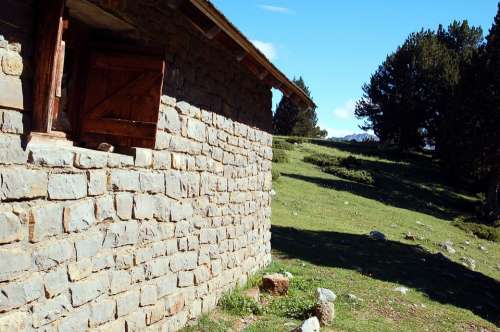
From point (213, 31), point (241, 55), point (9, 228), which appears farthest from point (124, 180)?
point (241, 55)

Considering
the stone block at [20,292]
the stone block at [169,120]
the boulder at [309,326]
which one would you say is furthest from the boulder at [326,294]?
the stone block at [20,292]

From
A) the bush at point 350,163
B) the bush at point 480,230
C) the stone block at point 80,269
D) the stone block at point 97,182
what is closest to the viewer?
the stone block at point 80,269

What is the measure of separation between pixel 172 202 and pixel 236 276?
9.16 ft

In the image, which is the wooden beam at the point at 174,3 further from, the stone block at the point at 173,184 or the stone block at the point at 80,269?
the stone block at the point at 80,269

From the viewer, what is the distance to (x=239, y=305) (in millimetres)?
7223

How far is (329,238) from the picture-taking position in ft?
48.2

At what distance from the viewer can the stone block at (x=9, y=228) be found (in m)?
3.40

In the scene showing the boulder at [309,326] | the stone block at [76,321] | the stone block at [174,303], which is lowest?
the boulder at [309,326]

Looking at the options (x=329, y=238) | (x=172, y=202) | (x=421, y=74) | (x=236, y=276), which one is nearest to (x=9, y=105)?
(x=172, y=202)

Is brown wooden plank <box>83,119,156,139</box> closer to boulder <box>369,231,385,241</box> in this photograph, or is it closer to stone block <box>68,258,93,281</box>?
stone block <box>68,258,93,281</box>

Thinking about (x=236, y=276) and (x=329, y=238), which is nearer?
(x=236, y=276)

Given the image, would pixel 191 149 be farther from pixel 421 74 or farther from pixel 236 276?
pixel 421 74

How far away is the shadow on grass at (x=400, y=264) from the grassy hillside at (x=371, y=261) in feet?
0.12

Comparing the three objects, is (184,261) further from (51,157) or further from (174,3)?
(174,3)
